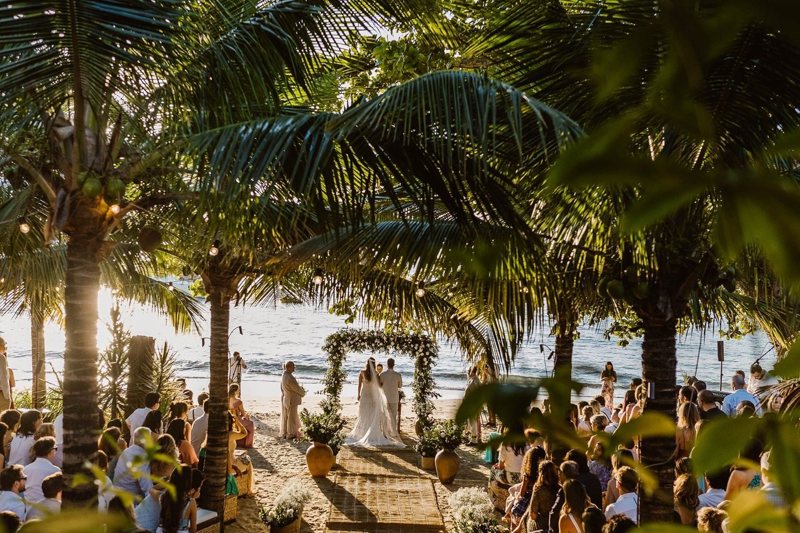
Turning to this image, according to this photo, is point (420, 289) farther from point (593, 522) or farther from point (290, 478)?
point (290, 478)

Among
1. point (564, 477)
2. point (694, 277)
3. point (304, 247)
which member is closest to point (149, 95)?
point (304, 247)

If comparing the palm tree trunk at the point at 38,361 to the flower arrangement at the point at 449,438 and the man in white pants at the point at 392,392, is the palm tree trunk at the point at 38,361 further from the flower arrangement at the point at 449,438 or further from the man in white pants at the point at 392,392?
the flower arrangement at the point at 449,438

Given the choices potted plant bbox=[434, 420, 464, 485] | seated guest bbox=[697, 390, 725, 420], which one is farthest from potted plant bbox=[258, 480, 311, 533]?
seated guest bbox=[697, 390, 725, 420]

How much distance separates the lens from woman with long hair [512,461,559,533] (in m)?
5.75

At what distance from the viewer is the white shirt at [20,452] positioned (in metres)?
6.83

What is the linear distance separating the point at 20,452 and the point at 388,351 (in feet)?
33.0

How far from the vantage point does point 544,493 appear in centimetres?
576

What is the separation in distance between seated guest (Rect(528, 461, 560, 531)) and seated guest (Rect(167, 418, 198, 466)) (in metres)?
3.75

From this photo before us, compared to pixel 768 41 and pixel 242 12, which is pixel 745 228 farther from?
pixel 242 12

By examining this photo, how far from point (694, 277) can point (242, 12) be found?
3529 millimetres

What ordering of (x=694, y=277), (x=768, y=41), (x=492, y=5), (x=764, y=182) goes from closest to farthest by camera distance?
(x=764, y=182) → (x=768, y=41) → (x=492, y=5) → (x=694, y=277)

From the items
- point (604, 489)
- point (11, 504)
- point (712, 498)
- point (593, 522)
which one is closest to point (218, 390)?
point (11, 504)

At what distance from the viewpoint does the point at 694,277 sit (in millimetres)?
4531

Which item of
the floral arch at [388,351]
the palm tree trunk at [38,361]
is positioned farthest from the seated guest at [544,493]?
the palm tree trunk at [38,361]
